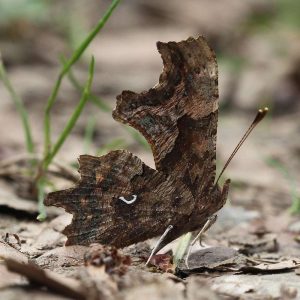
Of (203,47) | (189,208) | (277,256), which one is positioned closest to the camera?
A: (203,47)

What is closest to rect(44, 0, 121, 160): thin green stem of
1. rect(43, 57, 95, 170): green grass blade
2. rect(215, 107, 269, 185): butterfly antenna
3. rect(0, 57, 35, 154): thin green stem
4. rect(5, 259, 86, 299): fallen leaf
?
rect(43, 57, 95, 170): green grass blade

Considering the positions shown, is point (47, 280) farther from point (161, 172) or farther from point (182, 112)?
point (182, 112)

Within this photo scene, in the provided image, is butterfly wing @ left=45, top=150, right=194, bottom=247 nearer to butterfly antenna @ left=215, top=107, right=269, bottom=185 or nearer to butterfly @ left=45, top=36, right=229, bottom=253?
butterfly @ left=45, top=36, right=229, bottom=253

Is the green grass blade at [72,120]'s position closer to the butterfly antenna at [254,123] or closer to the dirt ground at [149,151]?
the dirt ground at [149,151]

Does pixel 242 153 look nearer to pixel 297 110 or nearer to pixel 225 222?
pixel 297 110

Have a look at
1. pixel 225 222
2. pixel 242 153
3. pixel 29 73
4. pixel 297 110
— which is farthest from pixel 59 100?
pixel 225 222

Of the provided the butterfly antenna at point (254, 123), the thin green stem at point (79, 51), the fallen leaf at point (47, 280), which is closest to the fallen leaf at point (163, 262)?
the butterfly antenna at point (254, 123)
